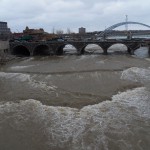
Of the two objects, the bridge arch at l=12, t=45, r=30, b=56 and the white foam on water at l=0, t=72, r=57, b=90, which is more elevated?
the bridge arch at l=12, t=45, r=30, b=56

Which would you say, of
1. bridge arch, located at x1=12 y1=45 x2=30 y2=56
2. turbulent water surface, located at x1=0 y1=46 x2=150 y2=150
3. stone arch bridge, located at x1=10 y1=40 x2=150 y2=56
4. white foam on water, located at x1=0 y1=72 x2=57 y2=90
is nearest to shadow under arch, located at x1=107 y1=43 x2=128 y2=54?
stone arch bridge, located at x1=10 y1=40 x2=150 y2=56

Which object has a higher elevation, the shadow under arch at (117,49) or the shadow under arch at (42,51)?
the shadow under arch at (42,51)

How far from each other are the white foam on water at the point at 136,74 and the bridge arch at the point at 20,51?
44.0 metres

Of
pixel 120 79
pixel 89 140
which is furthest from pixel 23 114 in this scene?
pixel 120 79

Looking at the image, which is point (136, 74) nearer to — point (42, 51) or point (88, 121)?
point (88, 121)

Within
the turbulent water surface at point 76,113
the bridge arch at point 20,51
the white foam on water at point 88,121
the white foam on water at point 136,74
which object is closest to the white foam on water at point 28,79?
the turbulent water surface at point 76,113

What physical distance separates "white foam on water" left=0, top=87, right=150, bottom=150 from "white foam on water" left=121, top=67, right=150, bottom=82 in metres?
10.1

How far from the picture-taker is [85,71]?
50.7m

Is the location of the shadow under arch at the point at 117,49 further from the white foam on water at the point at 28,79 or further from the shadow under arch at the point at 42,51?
the white foam on water at the point at 28,79

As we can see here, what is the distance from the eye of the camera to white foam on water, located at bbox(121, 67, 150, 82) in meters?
42.2

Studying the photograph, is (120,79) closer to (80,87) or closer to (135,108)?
(80,87)

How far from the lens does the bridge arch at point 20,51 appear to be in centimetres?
8544

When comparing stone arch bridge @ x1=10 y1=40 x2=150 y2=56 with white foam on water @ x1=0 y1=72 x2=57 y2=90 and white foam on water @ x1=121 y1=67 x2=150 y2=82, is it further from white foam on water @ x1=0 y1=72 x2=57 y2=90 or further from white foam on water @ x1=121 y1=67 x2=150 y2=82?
white foam on water @ x1=0 y1=72 x2=57 y2=90

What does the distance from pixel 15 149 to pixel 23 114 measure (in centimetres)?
700
